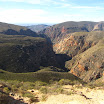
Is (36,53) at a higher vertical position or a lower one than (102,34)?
lower

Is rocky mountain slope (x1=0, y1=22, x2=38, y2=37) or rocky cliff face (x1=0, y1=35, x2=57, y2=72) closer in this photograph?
rocky cliff face (x1=0, y1=35, x2=57, y2=72)

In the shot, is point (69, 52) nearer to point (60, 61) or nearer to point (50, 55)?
point (60, 61)

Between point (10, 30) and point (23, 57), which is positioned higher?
point (10, 30)

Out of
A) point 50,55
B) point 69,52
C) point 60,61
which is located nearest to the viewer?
point 50,55

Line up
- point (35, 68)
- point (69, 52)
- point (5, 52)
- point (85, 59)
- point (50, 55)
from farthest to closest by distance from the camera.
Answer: point (69, 52), point (50, 55), point (85, 59), point (35, 68), point (5, 52)

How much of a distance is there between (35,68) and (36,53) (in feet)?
52.2

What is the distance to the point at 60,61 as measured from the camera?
9250cm

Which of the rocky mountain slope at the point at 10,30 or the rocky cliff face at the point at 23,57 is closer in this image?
the rocky cliff face at the point at 23,57

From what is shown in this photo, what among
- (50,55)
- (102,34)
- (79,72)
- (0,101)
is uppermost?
(102,34)

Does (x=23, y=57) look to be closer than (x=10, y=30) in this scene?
Yes

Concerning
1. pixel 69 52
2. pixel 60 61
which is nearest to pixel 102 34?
pixel 69 52

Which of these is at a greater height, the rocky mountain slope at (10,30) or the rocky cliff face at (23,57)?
the rocky mountain slope at (10,30)

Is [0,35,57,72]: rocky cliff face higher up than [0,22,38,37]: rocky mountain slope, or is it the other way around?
[0,22,38,37]: rocky mountain slope

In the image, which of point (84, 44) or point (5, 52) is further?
point (84, 44)
